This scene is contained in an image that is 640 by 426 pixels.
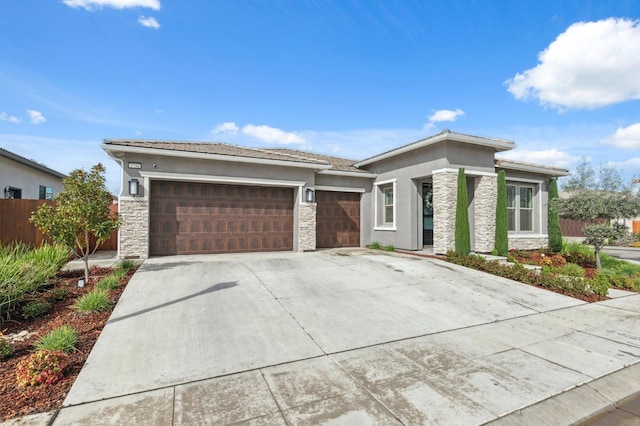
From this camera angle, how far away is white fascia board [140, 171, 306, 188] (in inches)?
399

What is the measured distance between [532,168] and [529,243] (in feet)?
10.3

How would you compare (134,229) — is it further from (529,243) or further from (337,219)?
(529,243)

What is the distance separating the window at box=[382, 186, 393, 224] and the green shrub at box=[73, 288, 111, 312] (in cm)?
1059

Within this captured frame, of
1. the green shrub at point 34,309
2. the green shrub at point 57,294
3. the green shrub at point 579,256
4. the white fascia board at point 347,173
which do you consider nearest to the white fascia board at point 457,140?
the white fascia board at point 347,173

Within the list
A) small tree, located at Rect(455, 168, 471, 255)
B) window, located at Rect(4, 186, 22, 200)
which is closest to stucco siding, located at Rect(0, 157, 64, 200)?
window, located at Rect(4, 186, 22, 200)

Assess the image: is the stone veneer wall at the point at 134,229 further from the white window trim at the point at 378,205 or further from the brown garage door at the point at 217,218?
the white window trim at the point at 378,205

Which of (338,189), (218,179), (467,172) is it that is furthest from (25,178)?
(467,172)

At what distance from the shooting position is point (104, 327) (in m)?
4.51

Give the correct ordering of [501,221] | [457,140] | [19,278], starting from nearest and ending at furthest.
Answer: [19,278]
[457,140]
[501,221]

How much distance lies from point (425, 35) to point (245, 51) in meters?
6.50

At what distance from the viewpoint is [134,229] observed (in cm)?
985

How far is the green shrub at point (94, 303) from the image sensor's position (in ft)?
16.7

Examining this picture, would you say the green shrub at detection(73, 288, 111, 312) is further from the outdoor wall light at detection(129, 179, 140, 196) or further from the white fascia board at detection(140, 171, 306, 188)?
the white fascia board at detection(140, 171, 306, 188)

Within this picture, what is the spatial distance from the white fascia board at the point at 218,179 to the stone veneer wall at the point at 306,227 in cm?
94
